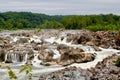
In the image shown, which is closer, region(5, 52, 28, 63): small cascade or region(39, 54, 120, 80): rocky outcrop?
region(39, 54, 120, 80): rocky outcrop

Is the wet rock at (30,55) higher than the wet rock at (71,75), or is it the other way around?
the wet rock at (71,75)

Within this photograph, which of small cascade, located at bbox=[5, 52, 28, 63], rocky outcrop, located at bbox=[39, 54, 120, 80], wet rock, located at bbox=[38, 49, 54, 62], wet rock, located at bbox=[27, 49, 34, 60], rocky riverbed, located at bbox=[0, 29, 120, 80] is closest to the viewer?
rocky outcrop, located at bbox=[39, 54, 120, 80]

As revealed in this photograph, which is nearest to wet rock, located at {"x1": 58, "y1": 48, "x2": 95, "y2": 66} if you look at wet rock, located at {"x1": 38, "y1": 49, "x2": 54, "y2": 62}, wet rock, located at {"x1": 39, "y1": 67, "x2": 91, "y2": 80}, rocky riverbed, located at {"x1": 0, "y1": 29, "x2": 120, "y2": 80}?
rocky riverbed, located at {"x1": 0, "y1": 29, "x2": 120, "y2": 80}

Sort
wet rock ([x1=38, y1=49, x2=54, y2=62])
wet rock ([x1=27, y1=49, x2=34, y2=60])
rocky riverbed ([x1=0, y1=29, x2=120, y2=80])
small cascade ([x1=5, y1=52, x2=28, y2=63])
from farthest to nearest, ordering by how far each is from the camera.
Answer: wet rock ([x1=27, y1=49, x2=34, y2=60]) < small cascade ([x1=5, y1=52, x2=28, y2=63]) < wet rock ([x1=38, y1=49, x2=54, y2=62]) < rocky riverbed ([x1=0, y1=29, x2=120, y2=80])

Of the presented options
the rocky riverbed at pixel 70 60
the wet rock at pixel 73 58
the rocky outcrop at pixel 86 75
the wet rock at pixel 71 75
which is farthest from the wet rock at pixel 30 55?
the wet rock at pixel 71 75

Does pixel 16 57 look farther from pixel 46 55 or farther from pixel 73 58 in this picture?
pixel 73 58

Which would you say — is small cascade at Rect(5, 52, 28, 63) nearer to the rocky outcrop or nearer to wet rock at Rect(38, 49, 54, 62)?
wet rock at Rect(38, 49, 54, 62)

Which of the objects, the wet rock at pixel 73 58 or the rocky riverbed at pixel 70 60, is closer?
the rocky riverbed at pixel 70 60

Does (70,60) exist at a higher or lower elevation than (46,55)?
lower

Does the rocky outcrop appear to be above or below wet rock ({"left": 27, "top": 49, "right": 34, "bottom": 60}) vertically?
above

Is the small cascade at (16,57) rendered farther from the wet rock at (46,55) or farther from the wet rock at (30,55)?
the wet rock at (46,55)

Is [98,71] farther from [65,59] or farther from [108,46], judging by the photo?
[108,46]

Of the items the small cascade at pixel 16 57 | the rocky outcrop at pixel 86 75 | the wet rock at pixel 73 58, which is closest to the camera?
the rocky outcrop at pixel 86 75

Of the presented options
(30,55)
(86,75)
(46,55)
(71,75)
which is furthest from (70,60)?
(71,75)
